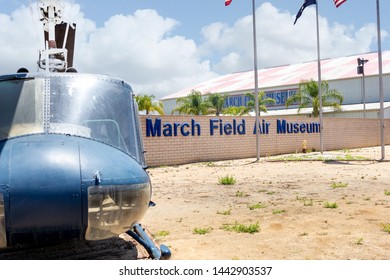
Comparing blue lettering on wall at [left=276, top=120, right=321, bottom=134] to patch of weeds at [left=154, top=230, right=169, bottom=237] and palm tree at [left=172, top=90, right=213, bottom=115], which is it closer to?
palm tree at [left=172, top=90, right=213, bottom=115]

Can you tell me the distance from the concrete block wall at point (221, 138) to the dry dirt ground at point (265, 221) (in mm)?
5484

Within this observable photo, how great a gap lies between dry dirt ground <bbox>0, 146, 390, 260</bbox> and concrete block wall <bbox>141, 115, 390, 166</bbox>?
5484 mm

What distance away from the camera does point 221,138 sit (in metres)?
21.0

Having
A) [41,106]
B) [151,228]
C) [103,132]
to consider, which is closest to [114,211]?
[103,132]

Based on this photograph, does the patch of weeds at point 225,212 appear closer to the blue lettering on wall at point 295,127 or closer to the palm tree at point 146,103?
the blue lettering on wall at point 295,127

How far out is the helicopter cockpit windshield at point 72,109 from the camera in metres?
4.11

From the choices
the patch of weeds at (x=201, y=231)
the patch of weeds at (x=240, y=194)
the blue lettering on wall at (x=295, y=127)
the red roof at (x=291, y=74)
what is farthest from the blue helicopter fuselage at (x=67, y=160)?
the red roof at (x=291, y=74)

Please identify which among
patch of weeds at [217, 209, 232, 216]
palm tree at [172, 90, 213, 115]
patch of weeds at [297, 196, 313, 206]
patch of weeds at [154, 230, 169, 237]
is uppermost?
palm tree at [172, 90, 213, 115]

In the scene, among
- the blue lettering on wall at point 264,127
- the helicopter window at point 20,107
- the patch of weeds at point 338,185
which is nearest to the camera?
the helicopter window at point 20,107

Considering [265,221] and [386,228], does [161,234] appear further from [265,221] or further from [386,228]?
[386,228]

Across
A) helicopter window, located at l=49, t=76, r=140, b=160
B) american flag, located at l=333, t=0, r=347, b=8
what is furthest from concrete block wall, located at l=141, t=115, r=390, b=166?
helicopter window, located at l=49, t=76, r=140, b=160

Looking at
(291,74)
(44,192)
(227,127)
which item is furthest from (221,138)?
(291,74)

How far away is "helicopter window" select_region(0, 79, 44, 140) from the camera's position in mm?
4016
